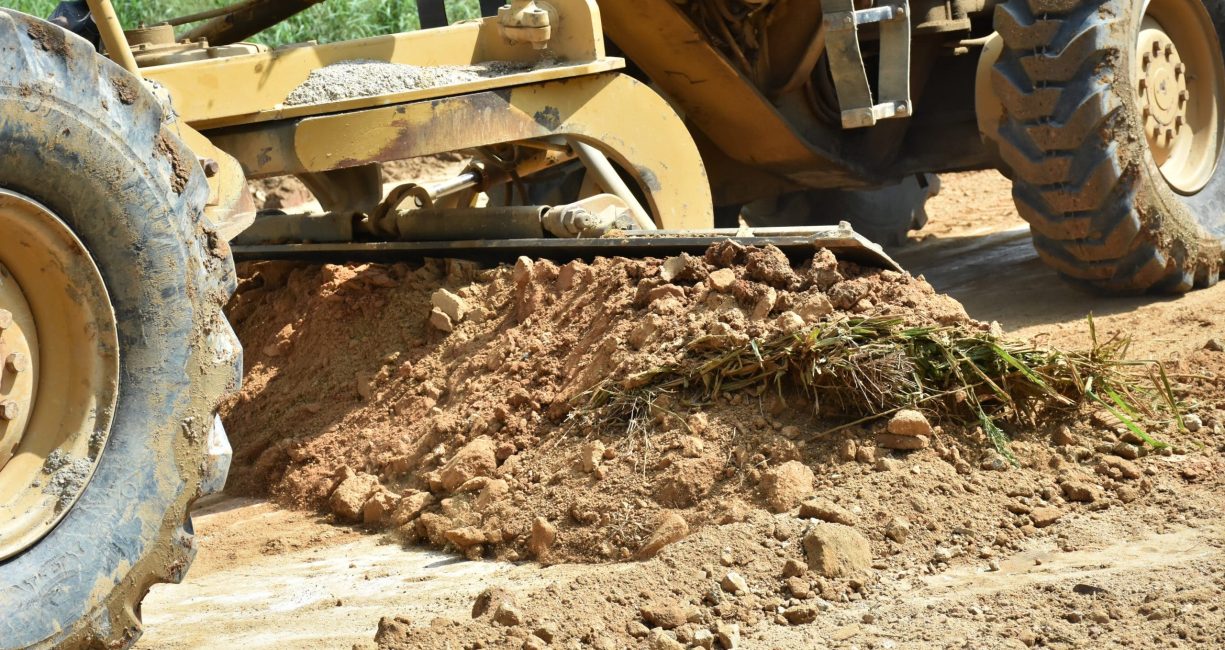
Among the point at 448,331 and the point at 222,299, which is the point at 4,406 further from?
the point at 448,331

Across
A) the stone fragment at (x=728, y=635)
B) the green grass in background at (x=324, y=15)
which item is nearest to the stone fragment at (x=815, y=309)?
the stone fragment at (x=728, y=635)

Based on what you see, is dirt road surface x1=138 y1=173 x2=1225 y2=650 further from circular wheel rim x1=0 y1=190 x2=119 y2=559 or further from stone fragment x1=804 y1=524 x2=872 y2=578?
circular wheel rim x1=0 y1=190 x2=119 y2=559

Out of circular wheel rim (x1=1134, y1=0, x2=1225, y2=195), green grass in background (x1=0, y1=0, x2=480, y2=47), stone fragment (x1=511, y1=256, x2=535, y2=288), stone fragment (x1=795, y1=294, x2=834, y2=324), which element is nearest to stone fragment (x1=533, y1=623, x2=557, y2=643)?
stone fragment (x1=795, y1=294, x2=834, y2=324)

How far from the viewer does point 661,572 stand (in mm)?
3137

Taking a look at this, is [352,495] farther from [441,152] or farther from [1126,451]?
[1126,451]

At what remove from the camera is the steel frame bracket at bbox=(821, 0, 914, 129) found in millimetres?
5336

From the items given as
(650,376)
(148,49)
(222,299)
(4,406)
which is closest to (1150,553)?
(650,376)

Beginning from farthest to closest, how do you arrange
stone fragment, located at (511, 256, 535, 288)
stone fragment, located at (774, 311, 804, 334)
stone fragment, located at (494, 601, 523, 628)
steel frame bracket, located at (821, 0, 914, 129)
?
steel frame bracket, located at (821, 0, 914, 129), stone fragment, located at (511, 256, 535, 288), stone fragment, located at (774, 311, 804, 334), stone fragment, located at (494, 601, 523, 628)

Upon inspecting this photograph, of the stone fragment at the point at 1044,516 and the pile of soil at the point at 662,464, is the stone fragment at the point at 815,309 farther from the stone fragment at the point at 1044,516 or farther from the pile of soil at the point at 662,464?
the stone fragment at the point at 1044,516

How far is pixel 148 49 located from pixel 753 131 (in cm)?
256

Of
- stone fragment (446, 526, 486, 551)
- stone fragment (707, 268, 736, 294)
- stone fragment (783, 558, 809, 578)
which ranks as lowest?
stone fragment (446, 526, 486, 551)

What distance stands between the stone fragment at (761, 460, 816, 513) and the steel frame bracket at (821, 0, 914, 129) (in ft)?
7.48

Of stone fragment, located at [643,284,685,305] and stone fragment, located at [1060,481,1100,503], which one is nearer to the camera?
stone fragment, located at [1060,481,1100,503]

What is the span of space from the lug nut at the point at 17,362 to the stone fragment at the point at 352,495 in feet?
4.49
